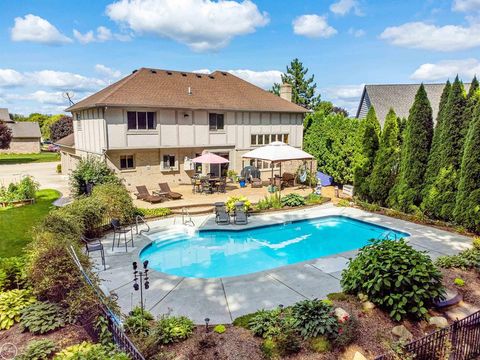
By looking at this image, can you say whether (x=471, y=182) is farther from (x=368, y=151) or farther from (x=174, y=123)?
(x=174, y=123)

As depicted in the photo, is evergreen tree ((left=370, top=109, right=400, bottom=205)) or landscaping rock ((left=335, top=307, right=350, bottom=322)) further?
evergreen tree ((left=370, top=109, right=400, bottom=205))

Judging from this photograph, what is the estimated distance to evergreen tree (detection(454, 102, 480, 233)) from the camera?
43.9 feet

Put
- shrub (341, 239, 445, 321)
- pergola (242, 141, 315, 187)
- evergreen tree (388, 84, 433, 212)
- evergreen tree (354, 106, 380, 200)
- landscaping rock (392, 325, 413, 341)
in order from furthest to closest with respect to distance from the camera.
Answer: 1. pergola (242, 141, 315, 187)
2. evergreen tree (354, 106, 380, 200)
3. evergreen tree (388, 84, 433, 212)
4. shrub (341, 239, 445, 321)
5. landscaping rock (392, 325, 413, 341)

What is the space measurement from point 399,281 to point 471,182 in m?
9.52

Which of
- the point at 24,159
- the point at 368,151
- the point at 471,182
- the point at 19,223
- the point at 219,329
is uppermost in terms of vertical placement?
the point at 368,151

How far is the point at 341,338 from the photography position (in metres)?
6.14

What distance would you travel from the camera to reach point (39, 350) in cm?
550

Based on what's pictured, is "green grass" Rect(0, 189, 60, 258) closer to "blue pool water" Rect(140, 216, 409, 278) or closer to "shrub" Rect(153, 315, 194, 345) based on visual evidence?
"blue pool water" Rect(140, 216, 409, 278)

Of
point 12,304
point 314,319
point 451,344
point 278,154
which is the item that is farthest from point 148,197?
point 451,344

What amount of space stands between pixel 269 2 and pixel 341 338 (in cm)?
1867

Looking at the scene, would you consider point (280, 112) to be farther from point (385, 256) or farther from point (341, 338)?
point (341, 338)

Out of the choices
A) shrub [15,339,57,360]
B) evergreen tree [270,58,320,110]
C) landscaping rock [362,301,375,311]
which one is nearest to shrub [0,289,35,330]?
shrub [15,339,57,360]

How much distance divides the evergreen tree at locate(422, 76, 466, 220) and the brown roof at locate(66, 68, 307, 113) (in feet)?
45.0

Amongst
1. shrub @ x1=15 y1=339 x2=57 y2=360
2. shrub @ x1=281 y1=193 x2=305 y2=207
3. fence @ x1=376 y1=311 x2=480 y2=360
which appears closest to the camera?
shrub @ x1=15 y1=339 x2=57 y2=360
